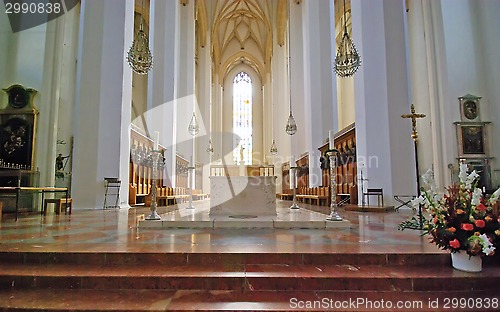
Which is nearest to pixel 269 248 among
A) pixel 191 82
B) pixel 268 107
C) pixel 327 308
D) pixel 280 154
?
pixel 327 308

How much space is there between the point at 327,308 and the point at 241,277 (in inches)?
22.2

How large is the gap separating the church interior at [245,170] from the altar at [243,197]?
0.07 ft

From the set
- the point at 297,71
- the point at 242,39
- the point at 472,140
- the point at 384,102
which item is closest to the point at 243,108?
the point at 242,39

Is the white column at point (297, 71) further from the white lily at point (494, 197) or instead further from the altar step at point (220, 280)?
the altar step at point (220, 280)

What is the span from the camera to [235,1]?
21359mm

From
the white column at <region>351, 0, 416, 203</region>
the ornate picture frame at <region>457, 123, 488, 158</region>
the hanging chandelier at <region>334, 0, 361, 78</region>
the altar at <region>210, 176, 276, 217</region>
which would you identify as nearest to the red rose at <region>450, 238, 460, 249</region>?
the altar at <region>210, 176, 276, 217</region>

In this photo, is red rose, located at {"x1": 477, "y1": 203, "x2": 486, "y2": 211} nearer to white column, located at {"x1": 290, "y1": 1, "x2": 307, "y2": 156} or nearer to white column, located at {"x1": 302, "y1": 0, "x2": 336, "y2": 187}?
white column, located at {"x1": 302, "y1": 0, "x2": 336, "y2": 187}

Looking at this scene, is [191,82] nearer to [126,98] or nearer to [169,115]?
[169,115]

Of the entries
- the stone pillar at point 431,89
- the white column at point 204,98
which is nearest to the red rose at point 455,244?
the stone pillar at point 431,89

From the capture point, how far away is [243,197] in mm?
4535

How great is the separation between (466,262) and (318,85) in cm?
944

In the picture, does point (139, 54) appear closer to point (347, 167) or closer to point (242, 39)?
point (347, 167)

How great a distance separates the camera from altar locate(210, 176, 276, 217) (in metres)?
4.51

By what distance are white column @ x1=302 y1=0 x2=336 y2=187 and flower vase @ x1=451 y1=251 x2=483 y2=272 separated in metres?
8.35
